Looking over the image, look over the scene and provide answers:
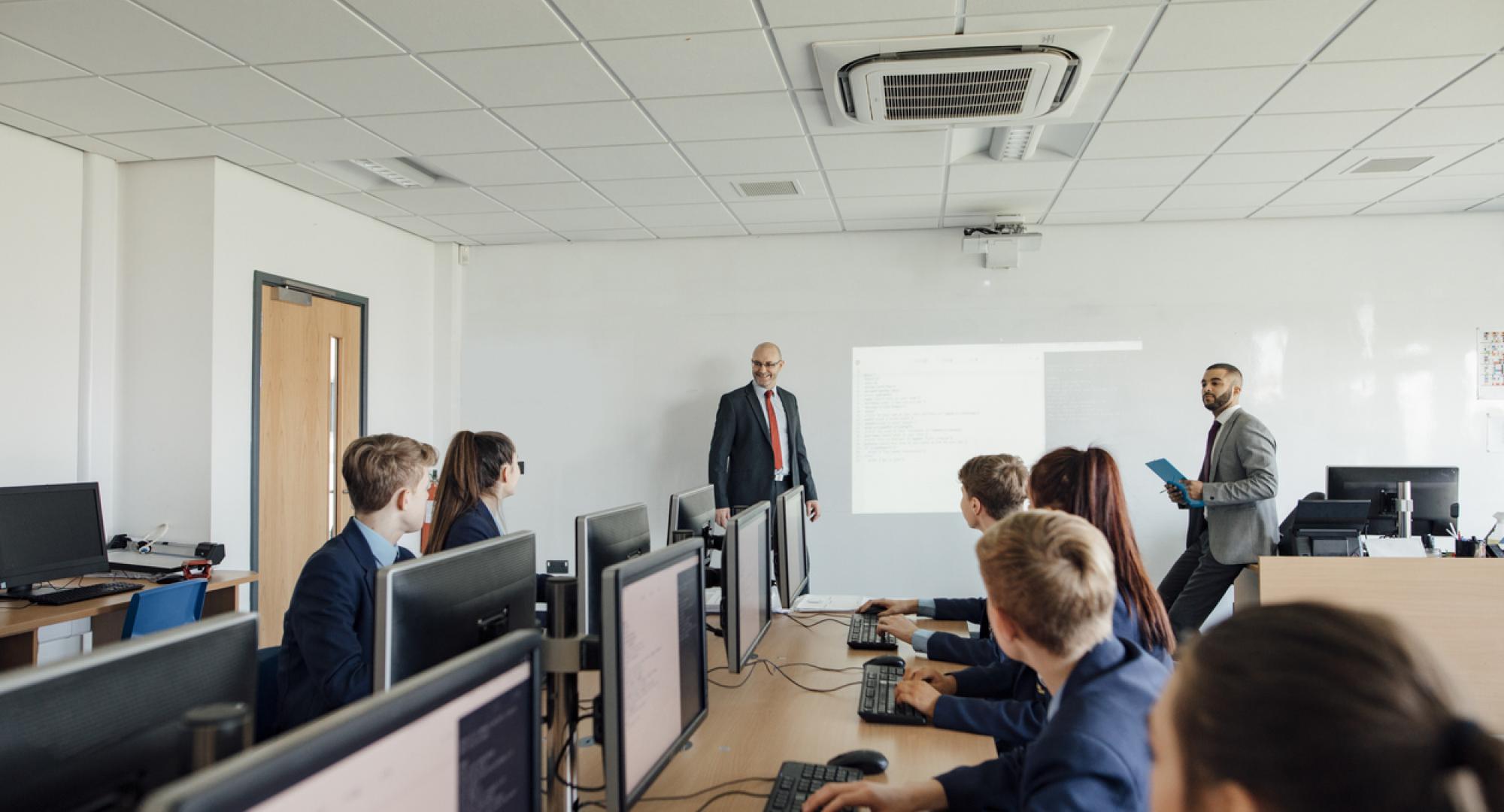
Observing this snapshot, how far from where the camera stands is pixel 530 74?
3.13m

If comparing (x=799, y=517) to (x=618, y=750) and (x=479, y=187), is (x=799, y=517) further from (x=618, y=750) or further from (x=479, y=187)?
(x=479, y=187)

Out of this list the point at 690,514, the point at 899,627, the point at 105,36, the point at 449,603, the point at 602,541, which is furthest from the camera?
the point at 105,36

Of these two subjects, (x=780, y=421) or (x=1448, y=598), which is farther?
(x=780, y=421)

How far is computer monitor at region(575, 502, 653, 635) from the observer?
6.59 ft

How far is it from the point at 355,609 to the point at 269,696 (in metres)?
0.26

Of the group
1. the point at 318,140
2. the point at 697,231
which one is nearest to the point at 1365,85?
the point at 697,231

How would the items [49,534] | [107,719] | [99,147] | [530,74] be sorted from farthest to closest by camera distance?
[99,147], [49,534], [530,74], [107,719]

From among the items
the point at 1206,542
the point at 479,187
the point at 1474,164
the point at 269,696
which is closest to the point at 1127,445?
the point at 1206,542

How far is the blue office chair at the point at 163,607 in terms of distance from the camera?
9.29 ft

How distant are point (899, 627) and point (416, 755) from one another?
1987 millimetres

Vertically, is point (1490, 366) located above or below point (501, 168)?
below

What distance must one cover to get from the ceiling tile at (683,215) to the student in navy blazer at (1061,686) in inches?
149

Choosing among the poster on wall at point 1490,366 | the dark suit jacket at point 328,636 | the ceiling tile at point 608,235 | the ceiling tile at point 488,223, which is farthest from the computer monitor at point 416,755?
the poster on wall at point 1490,366

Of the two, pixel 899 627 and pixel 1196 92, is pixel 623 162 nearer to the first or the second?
pixel 1196 92
